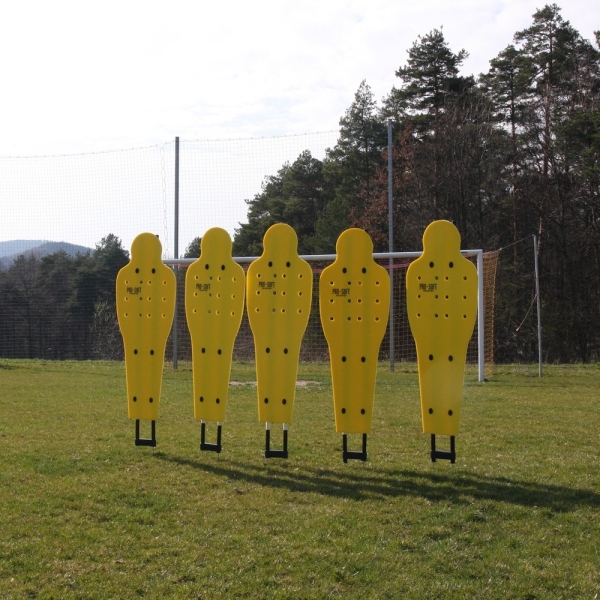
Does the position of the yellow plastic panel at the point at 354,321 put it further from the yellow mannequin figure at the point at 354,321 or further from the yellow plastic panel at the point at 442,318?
the yellow plastic panel at the point at 442,318

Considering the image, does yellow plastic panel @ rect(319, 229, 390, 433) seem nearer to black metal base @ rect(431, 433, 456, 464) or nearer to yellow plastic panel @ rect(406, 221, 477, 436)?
yellow plastic panel @ rect(406, 221, 477, 436)

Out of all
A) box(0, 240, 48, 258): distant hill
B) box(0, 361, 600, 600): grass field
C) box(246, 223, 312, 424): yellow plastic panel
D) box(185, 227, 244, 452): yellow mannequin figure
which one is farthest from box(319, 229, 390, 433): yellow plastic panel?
box(0, 240, 48, 258): distant hill

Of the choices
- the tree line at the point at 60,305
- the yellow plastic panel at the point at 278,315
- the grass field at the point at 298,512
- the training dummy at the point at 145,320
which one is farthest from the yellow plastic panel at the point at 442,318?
the tree line at the point at 60,305

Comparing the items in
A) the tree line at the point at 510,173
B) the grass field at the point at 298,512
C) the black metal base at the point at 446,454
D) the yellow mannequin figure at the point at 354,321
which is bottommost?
the grass field at the point at 298,512

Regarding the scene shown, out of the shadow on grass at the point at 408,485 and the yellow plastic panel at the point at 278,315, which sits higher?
the yellow plastic panel at the point at 278,315

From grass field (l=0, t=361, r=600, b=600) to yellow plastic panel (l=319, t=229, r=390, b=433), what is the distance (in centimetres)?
56

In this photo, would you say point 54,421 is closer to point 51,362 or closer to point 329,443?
point 329,443

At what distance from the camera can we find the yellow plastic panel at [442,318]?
4652 mm

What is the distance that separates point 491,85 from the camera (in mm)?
24578

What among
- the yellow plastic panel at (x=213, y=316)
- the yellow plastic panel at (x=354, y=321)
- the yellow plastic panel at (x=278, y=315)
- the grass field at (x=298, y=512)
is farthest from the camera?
the yellow plastic panel at (x=213, y=316)

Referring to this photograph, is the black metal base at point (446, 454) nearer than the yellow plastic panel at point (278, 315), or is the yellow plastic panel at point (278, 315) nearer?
the black metal base at point (446, 454)

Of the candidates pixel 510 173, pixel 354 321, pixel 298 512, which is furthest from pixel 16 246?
pixel 510 173

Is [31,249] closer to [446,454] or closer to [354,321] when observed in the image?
[354,321]

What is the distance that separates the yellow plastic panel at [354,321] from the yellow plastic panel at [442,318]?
0.25m
